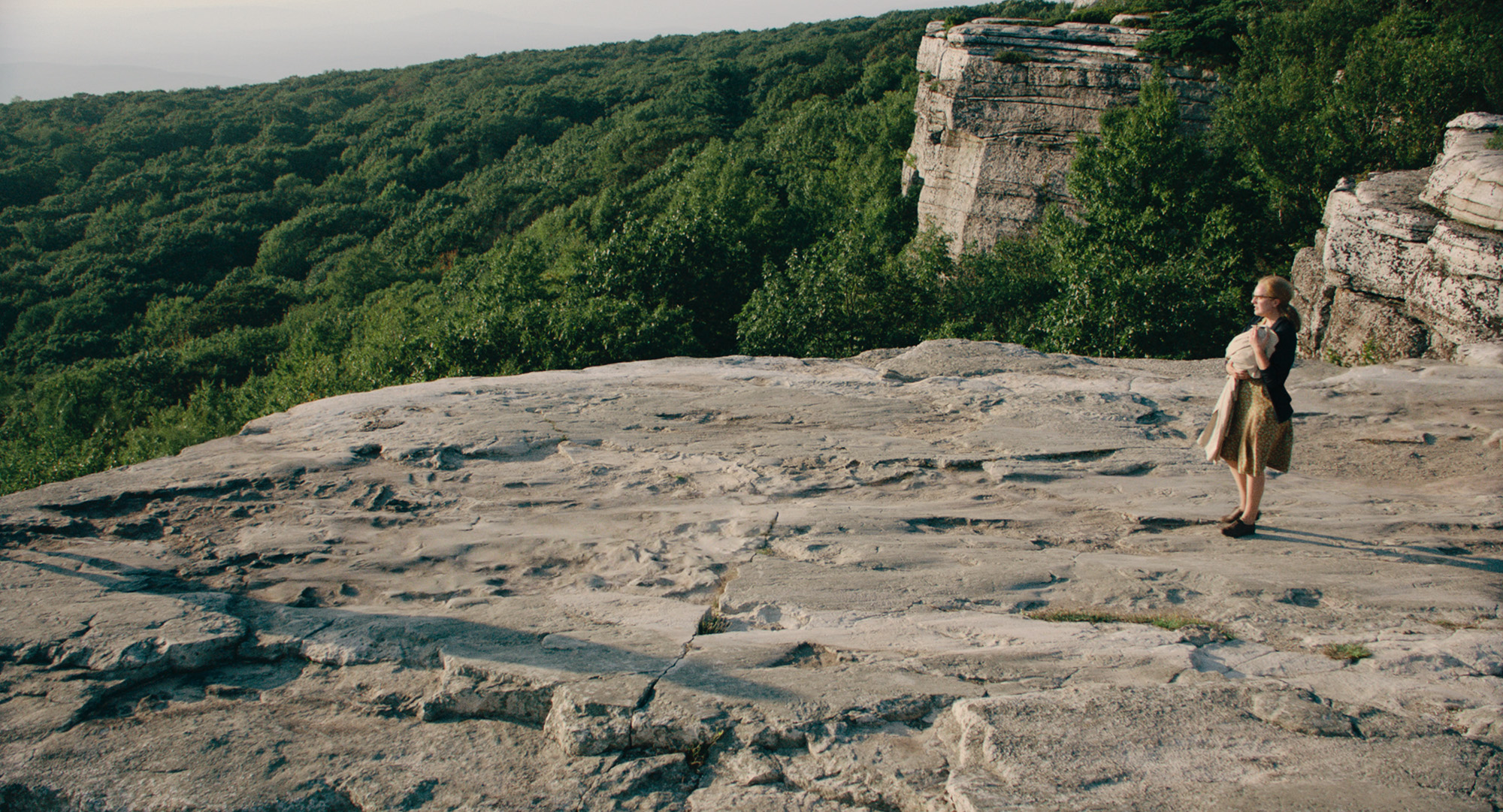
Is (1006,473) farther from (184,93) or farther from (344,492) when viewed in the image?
(184,93)

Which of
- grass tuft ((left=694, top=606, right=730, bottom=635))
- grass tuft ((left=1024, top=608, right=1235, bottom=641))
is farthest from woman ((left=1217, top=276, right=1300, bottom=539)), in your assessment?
grass tuft ((left=694, top=606, right=730, bottom=635))

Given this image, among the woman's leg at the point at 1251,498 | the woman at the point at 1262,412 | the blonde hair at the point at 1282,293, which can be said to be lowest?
the woman's leg at the point at 1251,498

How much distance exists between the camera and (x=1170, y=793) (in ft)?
10.5

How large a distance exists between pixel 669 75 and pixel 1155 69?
4536cm

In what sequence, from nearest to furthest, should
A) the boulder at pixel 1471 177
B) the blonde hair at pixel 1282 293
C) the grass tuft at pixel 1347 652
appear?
the grass tuft at pixel 1347 652 → the blonde hair at pixel 1282 293 → the boulder at pixel 1471 177

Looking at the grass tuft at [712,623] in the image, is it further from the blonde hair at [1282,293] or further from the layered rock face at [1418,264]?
the layered rock face at [1418,264]

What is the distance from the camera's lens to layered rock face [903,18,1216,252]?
2036cm

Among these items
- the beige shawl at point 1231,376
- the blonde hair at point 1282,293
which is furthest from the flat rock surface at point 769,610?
the blonde hair at point 1282,293

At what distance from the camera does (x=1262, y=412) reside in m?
5.49

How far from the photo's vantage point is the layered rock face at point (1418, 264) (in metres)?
9.77

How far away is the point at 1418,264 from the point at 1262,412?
7411 mm

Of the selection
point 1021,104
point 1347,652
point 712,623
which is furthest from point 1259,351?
point 1021,104

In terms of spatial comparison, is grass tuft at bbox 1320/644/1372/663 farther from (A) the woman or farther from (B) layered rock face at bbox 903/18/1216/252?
(B) layered rock face at bbox 903/18/1216/252

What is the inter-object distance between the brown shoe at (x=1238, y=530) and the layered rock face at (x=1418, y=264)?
5.27 m
